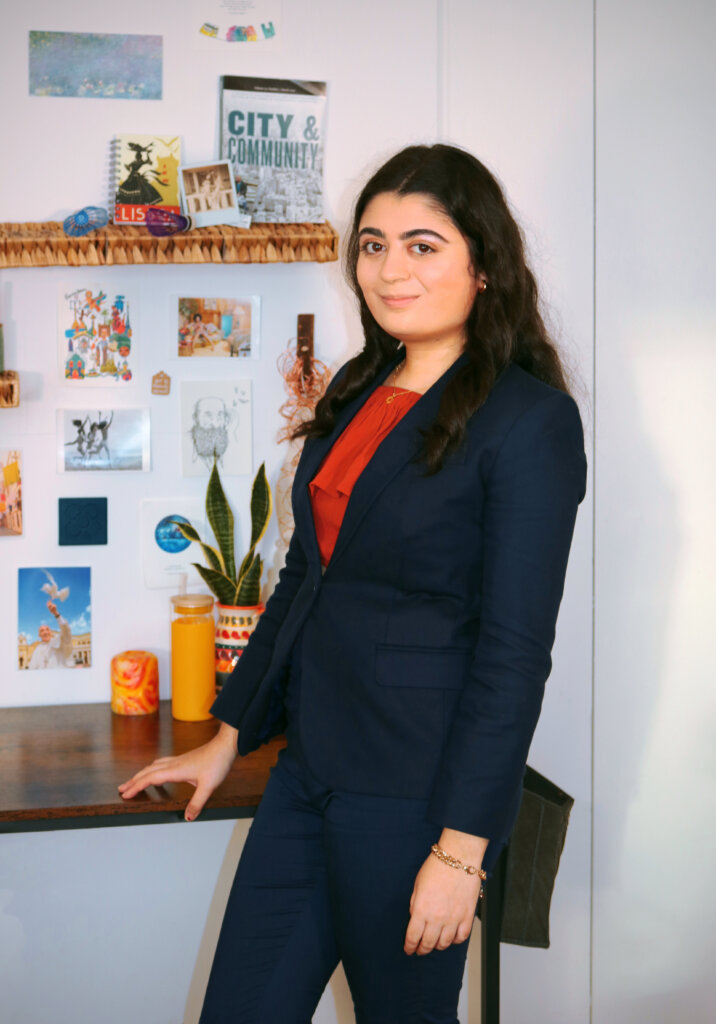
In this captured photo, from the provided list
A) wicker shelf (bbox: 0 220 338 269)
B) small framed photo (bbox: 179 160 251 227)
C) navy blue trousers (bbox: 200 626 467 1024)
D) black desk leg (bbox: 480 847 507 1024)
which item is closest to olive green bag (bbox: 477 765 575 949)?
black desk leg (bbox: 480 847 507 1024)

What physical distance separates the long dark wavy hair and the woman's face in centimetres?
2

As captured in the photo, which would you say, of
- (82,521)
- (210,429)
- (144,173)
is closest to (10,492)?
(82,521)

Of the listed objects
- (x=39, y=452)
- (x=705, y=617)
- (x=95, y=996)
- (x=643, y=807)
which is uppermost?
(x=39, y=452)

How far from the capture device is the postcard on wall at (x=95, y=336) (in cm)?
193

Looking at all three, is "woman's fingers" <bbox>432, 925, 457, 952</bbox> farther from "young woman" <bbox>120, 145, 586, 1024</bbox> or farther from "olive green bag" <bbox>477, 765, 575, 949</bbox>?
"olive green bag" <bbox>477, 765, 575, 949</bbox>

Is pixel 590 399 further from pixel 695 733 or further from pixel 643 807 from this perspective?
pixel 643 807

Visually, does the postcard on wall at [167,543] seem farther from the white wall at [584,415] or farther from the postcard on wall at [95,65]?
the postcard on wall at [95,65]

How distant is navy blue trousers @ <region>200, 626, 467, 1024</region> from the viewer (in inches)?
45.7

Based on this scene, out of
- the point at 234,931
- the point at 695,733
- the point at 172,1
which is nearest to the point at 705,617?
the point at 695,733

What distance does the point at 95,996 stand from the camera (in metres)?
2.07

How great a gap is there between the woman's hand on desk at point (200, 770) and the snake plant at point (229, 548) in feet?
1.45

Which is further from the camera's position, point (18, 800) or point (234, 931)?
point (18, 800)

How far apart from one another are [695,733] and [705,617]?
29 cm

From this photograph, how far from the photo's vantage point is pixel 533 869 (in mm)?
1553
